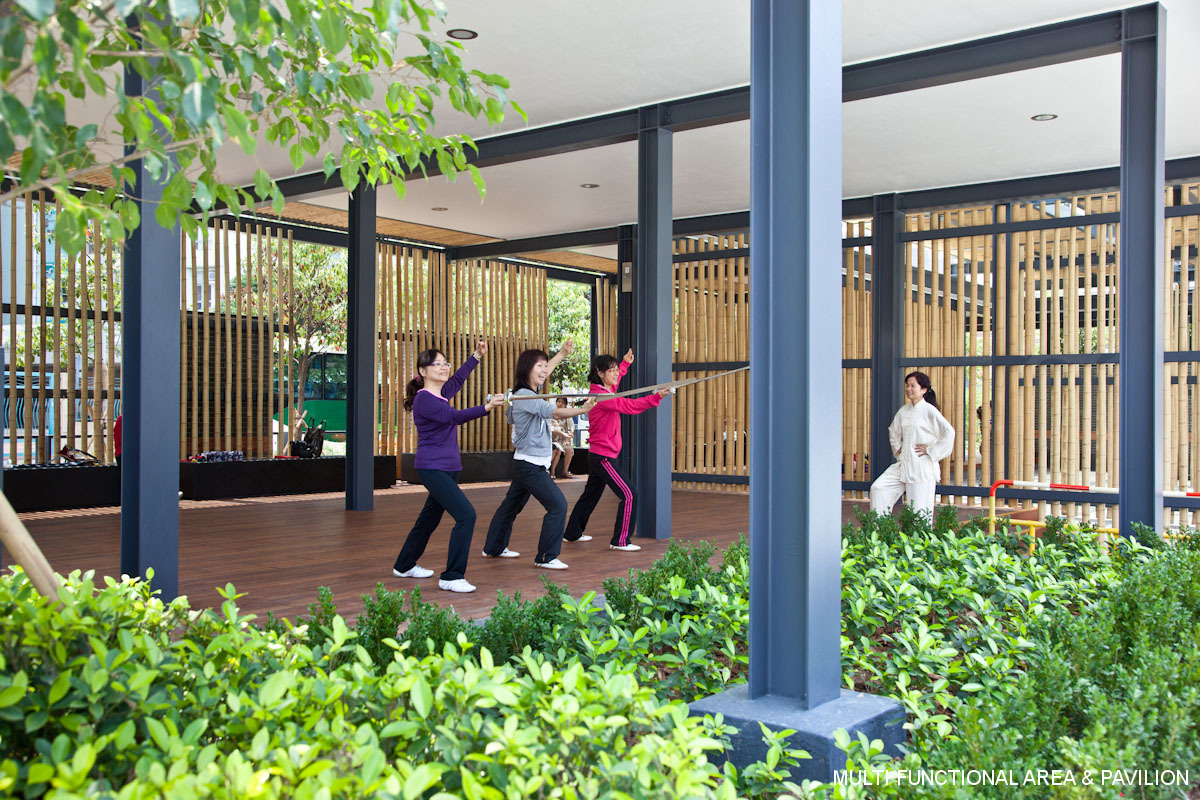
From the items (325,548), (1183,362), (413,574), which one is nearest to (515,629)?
(413,574)

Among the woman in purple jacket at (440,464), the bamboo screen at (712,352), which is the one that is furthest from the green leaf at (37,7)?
the bamboo screen at (712,352)

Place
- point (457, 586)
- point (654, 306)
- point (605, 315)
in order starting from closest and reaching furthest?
point (457, 586), point (654, 306), point (605, 315)

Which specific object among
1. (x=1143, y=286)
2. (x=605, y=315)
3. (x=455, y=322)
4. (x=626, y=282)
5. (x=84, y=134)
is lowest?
(x=84, y=134)

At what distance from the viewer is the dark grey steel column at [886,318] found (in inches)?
488

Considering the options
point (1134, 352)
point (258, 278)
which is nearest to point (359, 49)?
point (1134, 352)

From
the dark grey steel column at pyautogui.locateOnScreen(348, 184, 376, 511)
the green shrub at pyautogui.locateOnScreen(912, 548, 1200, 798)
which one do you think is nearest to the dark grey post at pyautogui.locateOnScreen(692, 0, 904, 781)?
the green shrub at pyautogui.locateOnScreen(912, 548, 1200, 798)

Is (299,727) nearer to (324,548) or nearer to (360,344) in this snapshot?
(324,548)

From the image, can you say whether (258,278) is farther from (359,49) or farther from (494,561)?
(359,49)

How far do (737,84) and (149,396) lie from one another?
564 cm

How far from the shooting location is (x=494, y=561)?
7.52m

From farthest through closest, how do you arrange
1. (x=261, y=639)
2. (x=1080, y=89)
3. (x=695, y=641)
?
1. (x=1080, y=89)
2. (x=695, y=641)
3. (x=261, y=639)

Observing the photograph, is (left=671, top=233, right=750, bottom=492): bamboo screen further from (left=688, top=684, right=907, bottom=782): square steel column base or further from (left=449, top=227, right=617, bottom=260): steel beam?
(left=688, top=684, right=907, bottom=782): square steel column base

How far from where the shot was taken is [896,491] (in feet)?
28.0

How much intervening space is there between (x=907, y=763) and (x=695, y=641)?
1298mm
